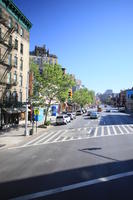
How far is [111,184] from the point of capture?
937 centimetres

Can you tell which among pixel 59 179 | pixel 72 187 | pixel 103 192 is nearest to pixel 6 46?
pixel 59 179

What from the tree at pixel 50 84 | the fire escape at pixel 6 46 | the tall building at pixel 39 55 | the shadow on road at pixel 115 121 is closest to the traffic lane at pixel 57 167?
the fire escape at pixel 6 46

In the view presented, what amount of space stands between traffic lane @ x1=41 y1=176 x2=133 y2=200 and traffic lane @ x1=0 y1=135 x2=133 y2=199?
0.95 metres

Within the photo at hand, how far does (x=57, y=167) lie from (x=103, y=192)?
4.03 m

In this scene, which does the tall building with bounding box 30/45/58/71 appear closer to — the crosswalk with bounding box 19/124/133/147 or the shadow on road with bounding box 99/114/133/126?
the shadow on road with bounding box 99/114/133/126

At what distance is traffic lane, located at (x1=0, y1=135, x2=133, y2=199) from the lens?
374 inches

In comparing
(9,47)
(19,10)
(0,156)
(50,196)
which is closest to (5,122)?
(9,47)

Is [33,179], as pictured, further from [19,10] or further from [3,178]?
[19,10]

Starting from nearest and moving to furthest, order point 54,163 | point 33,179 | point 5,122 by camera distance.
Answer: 1. point 33,179
2. point 54,163
3. point 5,122

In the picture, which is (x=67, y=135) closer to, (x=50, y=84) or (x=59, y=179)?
(x=50, y=84)

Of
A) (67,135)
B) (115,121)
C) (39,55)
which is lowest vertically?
(67,135)

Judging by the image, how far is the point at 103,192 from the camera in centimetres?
856

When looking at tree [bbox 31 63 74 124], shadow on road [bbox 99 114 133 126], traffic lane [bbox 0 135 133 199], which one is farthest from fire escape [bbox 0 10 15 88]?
shadow on road [bbox 99 114 133 126]

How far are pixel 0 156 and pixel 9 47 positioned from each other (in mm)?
20410
